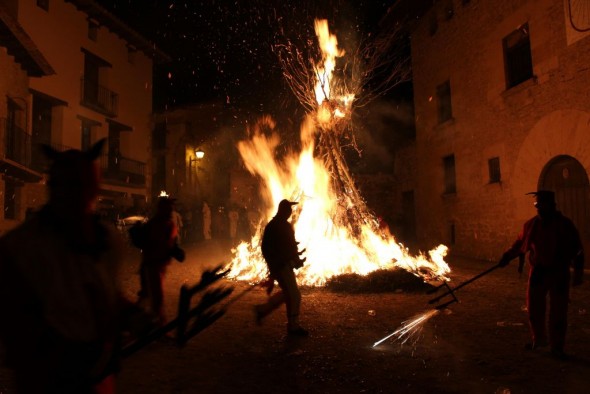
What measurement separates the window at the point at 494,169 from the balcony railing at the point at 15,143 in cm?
1597

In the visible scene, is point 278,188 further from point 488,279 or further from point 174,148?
point 174,148

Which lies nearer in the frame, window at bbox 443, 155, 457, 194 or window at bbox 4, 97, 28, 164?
window at bbox 4, 97, 28, 164

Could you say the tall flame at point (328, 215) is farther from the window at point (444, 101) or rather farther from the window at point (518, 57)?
the window at point (444, 101)

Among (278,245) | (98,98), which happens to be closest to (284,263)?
(278,245)

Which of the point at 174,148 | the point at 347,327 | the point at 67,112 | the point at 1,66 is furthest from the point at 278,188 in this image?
the point at 174,148

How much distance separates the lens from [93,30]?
2355 centimetres

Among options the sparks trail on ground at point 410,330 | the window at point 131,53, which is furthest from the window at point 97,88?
the sparks trail on ground at point 410,330

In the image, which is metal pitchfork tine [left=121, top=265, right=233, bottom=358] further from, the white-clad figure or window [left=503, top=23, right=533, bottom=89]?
the white-clad figure

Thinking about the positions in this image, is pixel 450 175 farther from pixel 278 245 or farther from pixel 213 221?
pixel 213 221

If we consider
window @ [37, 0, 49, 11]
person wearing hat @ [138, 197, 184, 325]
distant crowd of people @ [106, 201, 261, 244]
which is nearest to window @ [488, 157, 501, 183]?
distant crowd of people @ [106, 201, 261, 244]

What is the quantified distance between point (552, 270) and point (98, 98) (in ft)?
79.9

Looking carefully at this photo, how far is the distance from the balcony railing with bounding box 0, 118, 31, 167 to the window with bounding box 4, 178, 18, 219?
37.6 inches

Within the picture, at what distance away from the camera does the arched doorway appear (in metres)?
10.2

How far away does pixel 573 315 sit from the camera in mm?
6520
